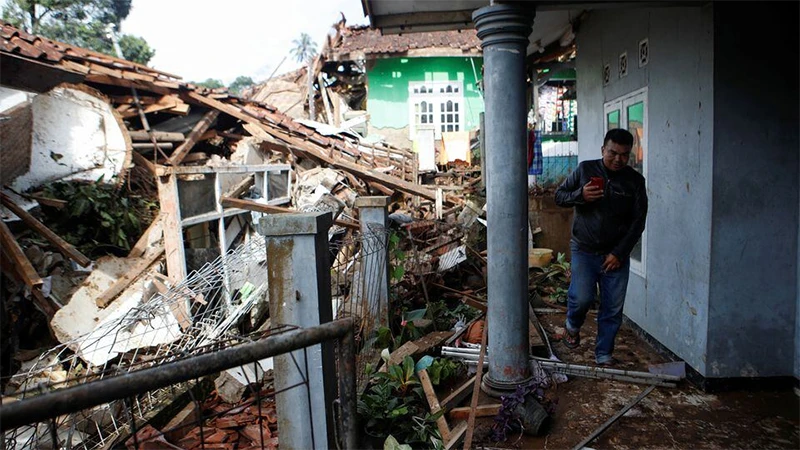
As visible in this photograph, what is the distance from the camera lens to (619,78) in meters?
5.30

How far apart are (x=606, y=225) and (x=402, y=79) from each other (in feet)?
52.7

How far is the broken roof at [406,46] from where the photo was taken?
1772cm

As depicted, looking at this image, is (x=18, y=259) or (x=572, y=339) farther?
(x=18, y=259)

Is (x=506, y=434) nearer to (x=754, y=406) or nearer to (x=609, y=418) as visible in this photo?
(x=609, y=418)

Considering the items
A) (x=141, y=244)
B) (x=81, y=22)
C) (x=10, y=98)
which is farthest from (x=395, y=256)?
(x=81, y=22)

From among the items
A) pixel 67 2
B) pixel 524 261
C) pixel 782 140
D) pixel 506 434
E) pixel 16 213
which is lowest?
pixel 506 434

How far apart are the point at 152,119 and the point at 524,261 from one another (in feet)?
33.4

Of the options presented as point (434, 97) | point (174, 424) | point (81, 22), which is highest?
point (81, 22)

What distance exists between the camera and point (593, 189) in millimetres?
3727

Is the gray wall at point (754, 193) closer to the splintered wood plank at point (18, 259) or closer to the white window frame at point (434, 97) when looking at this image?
the splintered wood plank at point (18, 259)

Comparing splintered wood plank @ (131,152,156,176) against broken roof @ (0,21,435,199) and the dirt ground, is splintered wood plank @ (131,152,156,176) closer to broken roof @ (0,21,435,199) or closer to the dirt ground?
broken roof @ (0,21,435,199)

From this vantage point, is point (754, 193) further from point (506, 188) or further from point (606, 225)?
point (506, 188)

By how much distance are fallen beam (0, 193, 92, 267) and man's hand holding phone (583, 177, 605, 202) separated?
259 inches

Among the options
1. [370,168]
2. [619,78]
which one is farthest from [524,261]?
[370,168]
